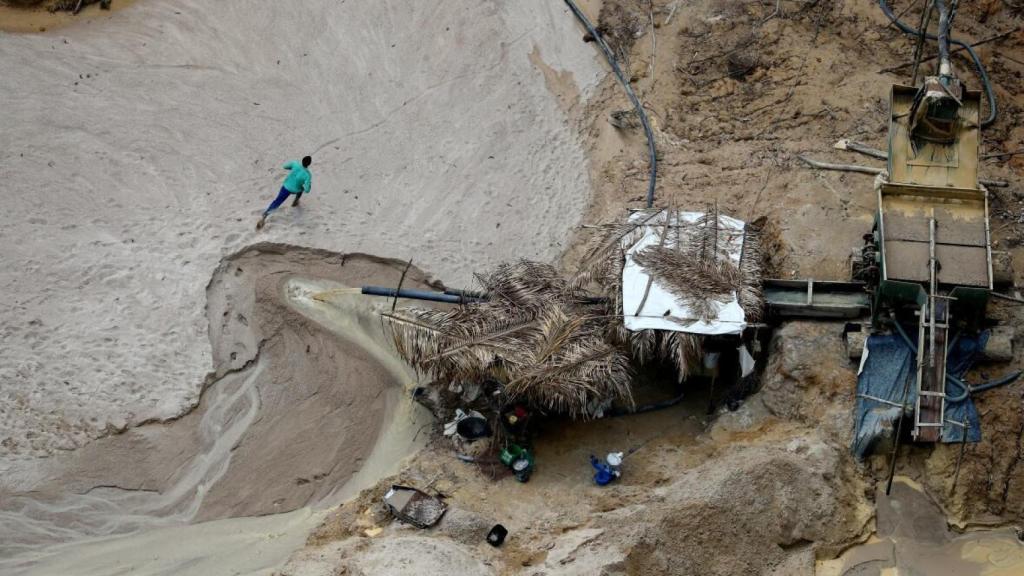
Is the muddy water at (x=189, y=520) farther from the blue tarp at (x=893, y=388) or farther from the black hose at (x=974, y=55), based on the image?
the black hose at (x=974, y=55)

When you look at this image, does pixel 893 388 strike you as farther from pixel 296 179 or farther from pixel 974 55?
pixel 296 179

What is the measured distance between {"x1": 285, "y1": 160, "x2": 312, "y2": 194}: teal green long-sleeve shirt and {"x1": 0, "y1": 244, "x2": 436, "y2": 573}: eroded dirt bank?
757mm

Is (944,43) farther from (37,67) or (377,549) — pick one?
(37,67)

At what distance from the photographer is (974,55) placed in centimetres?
1445

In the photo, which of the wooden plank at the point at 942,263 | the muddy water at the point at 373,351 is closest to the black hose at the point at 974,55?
the wooden plank at the point at 942,263

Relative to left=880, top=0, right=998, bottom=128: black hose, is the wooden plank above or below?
below

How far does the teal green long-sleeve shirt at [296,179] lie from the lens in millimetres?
13297

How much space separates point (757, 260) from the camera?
477 inches

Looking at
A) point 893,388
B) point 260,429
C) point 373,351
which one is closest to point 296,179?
point 373,351

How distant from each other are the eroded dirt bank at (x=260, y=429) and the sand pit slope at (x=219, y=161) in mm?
286

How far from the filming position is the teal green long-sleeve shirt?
13.3m

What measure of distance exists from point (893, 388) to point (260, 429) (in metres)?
6.56

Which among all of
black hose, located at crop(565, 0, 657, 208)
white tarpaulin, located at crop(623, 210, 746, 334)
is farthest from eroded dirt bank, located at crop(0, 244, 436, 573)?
black hose, located at crop(565, 0, 657, 208)

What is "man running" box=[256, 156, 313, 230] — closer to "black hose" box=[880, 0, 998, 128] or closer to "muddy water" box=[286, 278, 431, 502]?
"muddy water" box=[286, 278, 431, 502]
